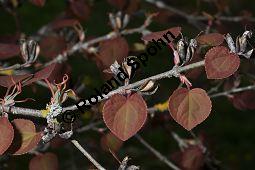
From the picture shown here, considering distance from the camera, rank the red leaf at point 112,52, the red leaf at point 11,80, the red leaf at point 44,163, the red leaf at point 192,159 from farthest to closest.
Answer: the red leaf at point 192,159 < the red leaf at point 112,52 < the red leaf at point 44,163 < the red leaf at point 11,80

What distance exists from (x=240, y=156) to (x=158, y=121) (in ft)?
7.58

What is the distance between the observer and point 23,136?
1092mm

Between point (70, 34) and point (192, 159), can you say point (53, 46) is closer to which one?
point (70, 34)

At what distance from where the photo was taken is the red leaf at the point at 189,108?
1.04 meters

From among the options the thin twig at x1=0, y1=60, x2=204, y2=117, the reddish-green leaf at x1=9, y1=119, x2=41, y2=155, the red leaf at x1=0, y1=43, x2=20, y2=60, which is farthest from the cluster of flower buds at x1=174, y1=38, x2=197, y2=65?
the red leaf at x1=0, y1=43, x2=20, y2=60

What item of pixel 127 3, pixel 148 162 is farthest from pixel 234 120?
pixel 127 3

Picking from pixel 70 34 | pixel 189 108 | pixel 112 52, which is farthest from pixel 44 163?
pixel 70 34

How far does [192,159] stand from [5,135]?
95 cm

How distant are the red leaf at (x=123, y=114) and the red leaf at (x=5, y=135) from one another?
21 centimetres

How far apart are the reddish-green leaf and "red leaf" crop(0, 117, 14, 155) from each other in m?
0.04

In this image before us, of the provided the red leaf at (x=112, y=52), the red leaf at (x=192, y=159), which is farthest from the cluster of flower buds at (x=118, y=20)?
the red leaf at (x=192, y=159)

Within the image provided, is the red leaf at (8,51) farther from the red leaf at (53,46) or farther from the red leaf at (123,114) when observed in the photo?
the red leaf at (123,114)

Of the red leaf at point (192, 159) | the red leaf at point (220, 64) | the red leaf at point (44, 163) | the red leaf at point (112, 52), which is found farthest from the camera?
the red leaf at point (192, 159)

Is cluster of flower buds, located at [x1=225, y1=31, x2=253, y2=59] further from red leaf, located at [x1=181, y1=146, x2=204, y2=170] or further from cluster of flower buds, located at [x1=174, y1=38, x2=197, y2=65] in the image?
red leaf, located at [x1=181, y1=146, x2=204, y2=170]
